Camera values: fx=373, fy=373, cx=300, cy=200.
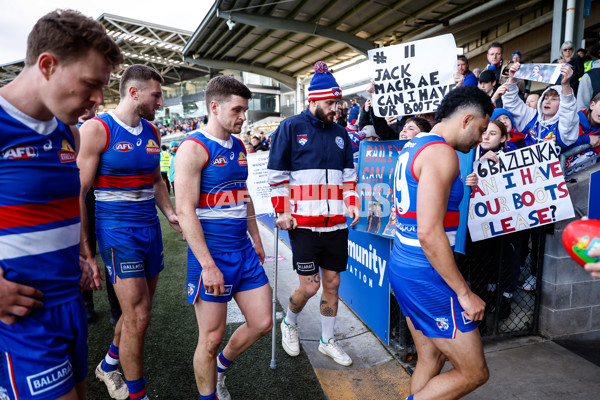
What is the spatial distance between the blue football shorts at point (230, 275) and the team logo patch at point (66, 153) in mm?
1050

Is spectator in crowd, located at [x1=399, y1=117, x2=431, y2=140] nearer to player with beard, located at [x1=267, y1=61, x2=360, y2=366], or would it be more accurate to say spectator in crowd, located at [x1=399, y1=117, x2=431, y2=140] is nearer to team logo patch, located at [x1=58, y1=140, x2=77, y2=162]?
player with beard, located at [x1=267, y1=61, x2=360, y2=366]

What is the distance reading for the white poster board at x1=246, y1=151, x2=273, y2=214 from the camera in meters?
4.25

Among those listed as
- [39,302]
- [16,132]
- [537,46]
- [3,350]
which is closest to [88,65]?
[16,132]

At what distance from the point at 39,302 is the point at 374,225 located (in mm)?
2753

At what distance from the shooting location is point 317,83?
128 inches

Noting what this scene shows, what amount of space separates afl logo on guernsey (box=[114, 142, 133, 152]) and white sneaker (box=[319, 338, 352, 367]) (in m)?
2.38

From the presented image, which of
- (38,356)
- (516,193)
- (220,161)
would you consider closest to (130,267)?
(220,161)

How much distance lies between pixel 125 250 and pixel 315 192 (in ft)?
5.18

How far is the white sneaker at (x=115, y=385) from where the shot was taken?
284cm

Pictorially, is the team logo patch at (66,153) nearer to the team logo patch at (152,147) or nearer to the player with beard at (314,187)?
the team logo patch at (152,147)

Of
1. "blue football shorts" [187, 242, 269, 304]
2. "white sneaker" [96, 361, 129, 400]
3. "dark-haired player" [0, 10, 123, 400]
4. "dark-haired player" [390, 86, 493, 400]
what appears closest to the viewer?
"dark-haired player" [0, 10, 123, 400]

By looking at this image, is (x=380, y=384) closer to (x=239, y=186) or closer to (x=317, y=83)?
(x=239, y=186)

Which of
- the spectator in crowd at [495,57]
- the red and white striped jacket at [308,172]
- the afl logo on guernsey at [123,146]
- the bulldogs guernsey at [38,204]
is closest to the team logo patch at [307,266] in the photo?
the red and white striped jacket at [308,172]

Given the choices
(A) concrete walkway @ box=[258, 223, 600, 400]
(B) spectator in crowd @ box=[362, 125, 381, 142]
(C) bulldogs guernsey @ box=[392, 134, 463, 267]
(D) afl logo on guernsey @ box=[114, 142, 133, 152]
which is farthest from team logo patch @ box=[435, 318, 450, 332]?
(B) spectator in crowd @ box=[362, 125, 381, 142]
